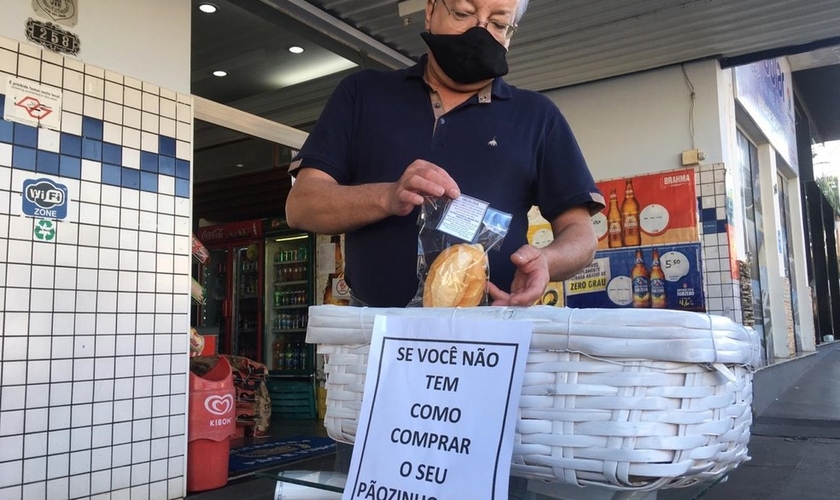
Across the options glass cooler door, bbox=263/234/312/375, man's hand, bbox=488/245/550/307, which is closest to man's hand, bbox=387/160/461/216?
man's hand, bbox=488/245/550/307

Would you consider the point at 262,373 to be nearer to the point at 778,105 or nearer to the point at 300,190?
the point at 300,190

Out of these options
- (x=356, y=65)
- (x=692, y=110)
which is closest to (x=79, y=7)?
(x=356, y=65)

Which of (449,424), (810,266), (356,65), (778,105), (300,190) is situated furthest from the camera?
(810,266)

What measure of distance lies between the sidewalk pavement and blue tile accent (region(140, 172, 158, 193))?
3.09 m

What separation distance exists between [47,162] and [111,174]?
32 cm

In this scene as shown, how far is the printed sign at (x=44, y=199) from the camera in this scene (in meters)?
3.04

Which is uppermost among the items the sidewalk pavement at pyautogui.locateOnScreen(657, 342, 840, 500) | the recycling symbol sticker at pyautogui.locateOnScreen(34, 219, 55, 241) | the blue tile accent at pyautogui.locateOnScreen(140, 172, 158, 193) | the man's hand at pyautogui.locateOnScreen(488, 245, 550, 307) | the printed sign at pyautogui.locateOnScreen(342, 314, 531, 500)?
the blue tile accent at pyautogui.locateOnScreen(140, 172, 158, 193)

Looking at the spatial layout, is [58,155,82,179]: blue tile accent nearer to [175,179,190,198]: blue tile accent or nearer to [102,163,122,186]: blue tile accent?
[102,163,122,186]: blue tile accent

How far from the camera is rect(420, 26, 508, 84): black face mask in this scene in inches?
49.6

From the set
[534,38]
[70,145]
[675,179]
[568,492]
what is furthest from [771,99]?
[568,492]

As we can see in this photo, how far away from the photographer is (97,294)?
3295mm

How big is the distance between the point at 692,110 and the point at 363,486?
5655 mm

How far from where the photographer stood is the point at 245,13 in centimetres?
478

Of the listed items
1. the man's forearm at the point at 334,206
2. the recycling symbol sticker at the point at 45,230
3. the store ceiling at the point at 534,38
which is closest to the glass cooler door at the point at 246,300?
the store ceiling at the point at 534,38
